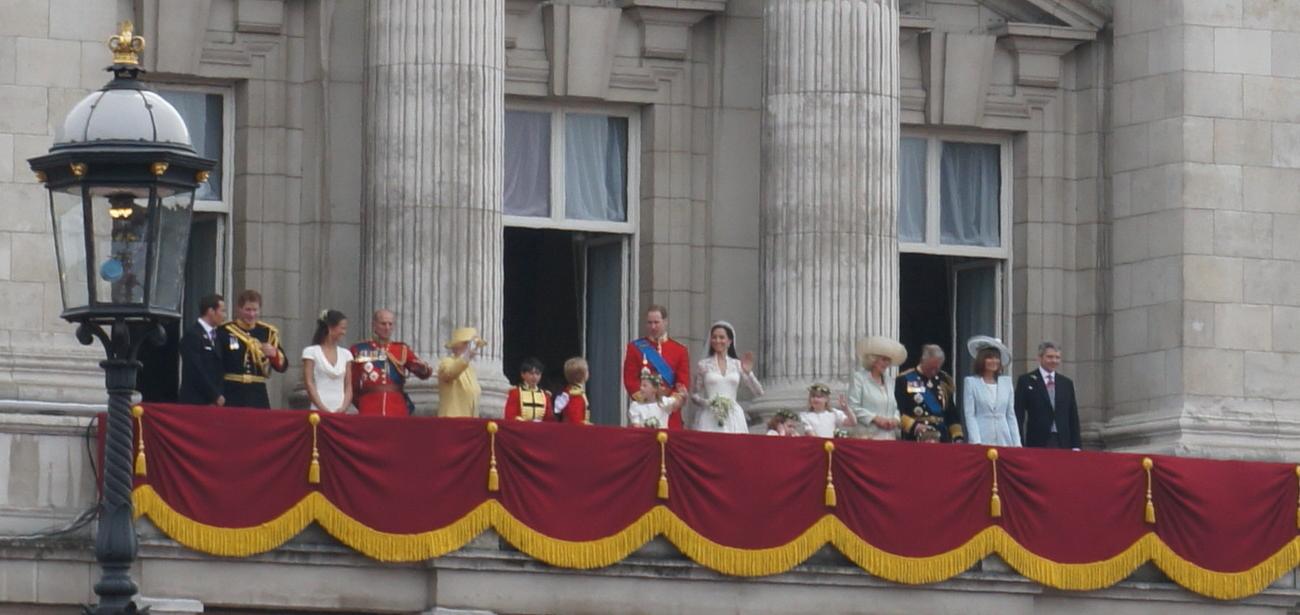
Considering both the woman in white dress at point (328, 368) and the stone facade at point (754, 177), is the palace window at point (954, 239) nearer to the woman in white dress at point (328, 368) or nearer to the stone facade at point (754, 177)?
the stone facade at point (754, 177)

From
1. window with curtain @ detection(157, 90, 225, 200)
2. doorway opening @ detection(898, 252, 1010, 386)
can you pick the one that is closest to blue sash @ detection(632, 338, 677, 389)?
window with curtain @ detection(157, 90, 225, 200)

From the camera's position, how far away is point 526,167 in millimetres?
42969

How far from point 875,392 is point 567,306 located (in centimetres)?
545

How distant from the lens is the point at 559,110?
4322 cm

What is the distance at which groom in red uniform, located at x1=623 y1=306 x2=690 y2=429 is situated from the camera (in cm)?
3841

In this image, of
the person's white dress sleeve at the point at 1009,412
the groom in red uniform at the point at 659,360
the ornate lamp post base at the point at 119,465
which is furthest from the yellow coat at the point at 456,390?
the ornate lamp post base at the point at 119,465

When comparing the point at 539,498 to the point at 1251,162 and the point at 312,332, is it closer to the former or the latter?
the point at 312,332

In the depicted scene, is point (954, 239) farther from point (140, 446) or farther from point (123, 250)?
point (123, 250)

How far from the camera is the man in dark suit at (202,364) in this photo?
117ft

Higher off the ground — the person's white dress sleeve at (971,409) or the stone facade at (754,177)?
the stone facade at (754,177)

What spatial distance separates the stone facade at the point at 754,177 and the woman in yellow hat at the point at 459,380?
5.43 feet

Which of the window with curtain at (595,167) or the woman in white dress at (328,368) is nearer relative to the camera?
the woman in white dress at (328,368)

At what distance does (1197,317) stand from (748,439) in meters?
7.48

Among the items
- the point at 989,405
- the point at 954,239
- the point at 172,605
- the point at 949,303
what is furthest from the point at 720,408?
the point at 954,239
